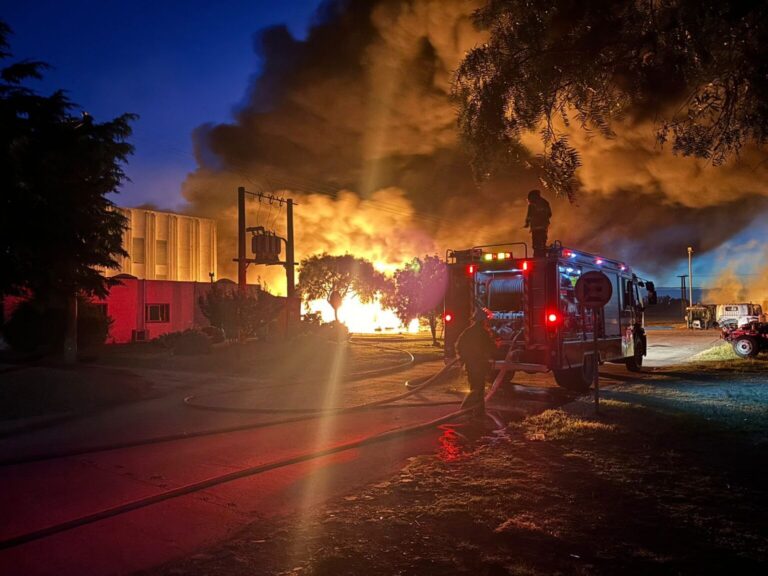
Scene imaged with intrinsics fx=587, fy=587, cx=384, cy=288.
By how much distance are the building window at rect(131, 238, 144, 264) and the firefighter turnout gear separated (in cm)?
4781

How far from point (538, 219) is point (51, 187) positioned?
1274 cm

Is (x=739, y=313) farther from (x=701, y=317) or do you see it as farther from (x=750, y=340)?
(x=750, y=340)

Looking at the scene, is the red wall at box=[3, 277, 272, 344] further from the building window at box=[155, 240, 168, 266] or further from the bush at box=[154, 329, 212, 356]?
the building window at box=[155, 240, 168, 266]

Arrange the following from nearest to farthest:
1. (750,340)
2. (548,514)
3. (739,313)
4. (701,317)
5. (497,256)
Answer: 1. (548,514)
2. (497,256)
3. (750,340)
4. (739,313)
5. (701,317)

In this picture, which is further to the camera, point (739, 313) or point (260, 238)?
point (739, 313)

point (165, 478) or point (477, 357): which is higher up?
point (477, 357)

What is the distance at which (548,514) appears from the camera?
4797 millimetres

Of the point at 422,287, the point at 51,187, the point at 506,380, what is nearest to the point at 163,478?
the point at 506,380

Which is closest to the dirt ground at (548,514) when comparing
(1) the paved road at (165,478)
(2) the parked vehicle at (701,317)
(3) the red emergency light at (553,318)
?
(1) the paved road at (165,478)

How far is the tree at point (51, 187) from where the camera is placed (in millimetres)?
15016

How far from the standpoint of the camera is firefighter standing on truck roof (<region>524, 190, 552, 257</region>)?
11883 millimetres

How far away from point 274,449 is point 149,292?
31.1 meters

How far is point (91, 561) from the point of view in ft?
13.7

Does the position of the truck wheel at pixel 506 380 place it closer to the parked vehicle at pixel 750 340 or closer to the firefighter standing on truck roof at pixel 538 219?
the firefighter standing on truck roof at pixel 538 219
